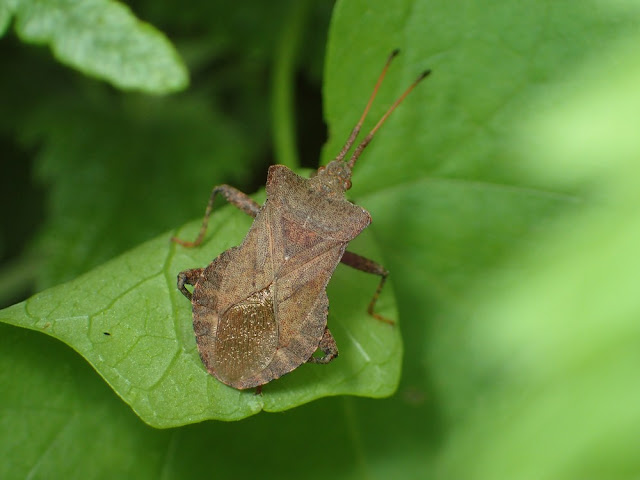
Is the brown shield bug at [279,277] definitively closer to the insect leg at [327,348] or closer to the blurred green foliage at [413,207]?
the insect leg at [327,348]

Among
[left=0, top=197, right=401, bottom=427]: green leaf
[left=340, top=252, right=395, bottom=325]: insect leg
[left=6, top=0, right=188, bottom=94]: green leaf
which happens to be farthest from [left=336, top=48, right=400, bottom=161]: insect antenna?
[left=6, top=0, right=188, bottom=94]: green leaf

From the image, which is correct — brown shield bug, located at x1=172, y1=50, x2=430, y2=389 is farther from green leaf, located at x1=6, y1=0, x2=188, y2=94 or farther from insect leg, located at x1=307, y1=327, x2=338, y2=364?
green leaf, located at x1=6, y1=0, x2=188, y2=94

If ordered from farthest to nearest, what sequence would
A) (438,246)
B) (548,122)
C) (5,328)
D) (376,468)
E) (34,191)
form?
(34,191) → (438,246) → (376,468) → (548,122) → (5,328)

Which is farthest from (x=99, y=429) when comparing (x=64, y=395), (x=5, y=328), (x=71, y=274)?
(x=71, y=274)

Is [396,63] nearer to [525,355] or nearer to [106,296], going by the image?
[525,355]

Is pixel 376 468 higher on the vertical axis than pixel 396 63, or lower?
lower

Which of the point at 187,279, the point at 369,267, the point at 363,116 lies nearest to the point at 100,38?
the point at 187,279

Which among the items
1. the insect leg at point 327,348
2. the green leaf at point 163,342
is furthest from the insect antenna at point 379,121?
the insect leg at point 327,348

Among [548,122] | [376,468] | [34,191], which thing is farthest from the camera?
[34,191]
